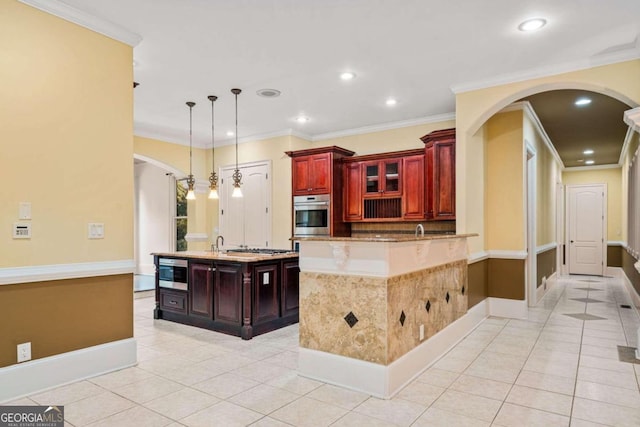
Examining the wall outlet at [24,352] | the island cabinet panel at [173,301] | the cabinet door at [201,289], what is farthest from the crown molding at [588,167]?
the wall outlet at [24,352]

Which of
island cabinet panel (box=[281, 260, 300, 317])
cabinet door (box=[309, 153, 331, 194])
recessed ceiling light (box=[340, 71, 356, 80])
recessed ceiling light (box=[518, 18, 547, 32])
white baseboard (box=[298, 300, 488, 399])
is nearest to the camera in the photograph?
white baseboard (box=[298, 300, 488, 399])

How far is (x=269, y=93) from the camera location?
4.85m

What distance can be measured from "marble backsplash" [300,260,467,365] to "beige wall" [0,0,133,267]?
168cm

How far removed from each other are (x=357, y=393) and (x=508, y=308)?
3182mm

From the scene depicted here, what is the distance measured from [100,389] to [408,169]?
4669 mm

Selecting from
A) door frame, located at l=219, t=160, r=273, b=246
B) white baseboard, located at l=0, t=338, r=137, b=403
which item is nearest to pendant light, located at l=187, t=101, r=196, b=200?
door frame, located at l=219, t=160, r=273, b=246

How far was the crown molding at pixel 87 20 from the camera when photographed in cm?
283

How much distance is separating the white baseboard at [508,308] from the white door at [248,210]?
365 centimetres

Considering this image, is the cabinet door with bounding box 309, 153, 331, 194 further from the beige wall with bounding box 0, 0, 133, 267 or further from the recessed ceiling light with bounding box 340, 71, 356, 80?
the beige wall with bounding box 0, 0, 133, 267

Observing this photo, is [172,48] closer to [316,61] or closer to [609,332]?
[316,61]

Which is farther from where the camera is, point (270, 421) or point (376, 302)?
point (376, 302)

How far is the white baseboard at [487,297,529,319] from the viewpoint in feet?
16.6

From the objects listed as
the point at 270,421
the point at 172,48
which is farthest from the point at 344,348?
the point at 172,48

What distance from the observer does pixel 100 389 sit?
289 cm
